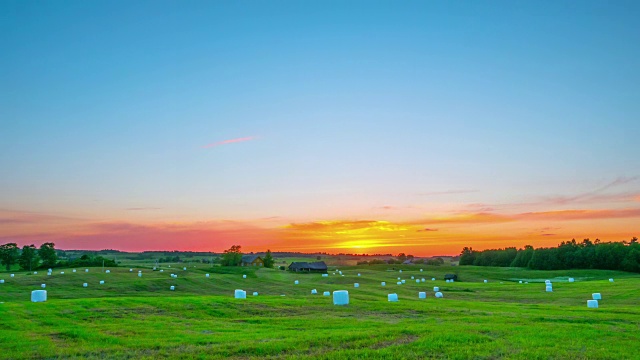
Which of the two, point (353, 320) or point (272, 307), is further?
point (272, 307)

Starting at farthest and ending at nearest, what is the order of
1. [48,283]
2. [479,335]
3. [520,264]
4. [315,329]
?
[520,264], [48,283], [315,329], [479,335]

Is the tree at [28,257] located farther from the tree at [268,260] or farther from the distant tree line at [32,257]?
the tree at [268,260]

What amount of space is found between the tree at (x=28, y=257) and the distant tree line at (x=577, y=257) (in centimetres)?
12774

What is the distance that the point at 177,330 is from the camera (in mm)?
21438

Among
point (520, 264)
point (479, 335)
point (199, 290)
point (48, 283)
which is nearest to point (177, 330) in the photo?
point (479, 335)

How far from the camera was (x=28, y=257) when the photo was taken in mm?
110562

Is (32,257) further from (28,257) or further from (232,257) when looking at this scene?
(232,257)

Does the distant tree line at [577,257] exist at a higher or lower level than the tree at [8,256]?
lower

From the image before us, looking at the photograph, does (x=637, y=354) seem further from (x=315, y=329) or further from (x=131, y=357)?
(x=131, y=357)

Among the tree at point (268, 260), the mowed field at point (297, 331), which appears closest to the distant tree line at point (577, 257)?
the tree at point (268, 260)

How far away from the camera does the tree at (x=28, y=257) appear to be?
108m

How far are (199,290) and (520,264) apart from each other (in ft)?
363

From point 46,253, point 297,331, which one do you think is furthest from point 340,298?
point 46,253

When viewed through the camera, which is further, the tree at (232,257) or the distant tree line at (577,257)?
the tree at (232,257)
